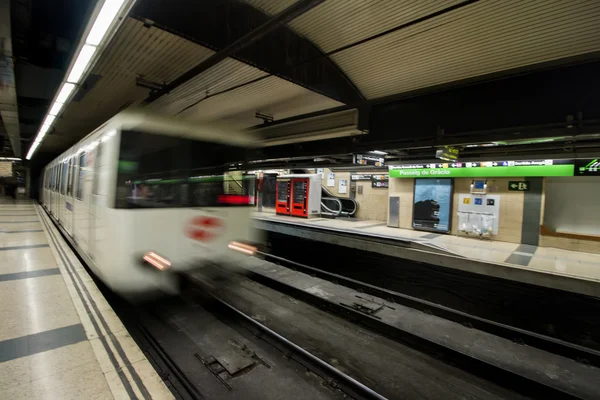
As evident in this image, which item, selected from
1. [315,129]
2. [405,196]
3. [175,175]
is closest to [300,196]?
[405,196]

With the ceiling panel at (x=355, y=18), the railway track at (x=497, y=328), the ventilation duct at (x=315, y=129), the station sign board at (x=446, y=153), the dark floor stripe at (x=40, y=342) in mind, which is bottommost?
the railway track at (x=497, y=328)

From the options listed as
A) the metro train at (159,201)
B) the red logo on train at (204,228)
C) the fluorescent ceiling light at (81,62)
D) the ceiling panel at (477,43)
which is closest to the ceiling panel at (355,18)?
the ceiling panel at (477,43)

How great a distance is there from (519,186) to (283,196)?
10246 millimetres

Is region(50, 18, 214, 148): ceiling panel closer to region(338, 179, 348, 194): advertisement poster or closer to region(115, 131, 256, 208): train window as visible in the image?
region(115, 131, 256, 208): train window

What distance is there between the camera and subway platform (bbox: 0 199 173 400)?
2002mm

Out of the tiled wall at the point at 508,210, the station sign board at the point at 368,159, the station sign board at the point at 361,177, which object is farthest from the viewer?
the station sign board at the point at 361,177

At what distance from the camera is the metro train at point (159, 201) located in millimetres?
3264

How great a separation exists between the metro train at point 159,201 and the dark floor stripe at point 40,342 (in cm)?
70

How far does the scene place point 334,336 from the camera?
4277mm

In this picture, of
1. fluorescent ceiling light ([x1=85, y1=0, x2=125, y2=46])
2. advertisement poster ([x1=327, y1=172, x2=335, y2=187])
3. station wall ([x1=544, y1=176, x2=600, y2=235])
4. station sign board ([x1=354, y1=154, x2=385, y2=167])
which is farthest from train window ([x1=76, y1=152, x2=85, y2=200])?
station wall ([x1=544, y1=176, x2=600, y2=235])

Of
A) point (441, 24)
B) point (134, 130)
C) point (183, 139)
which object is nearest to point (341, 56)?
point (441, 24)

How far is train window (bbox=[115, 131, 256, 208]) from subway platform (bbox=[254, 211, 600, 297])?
18.2ft

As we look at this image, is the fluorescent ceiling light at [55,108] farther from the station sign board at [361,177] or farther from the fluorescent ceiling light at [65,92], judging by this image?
the station sign board at [361,177]

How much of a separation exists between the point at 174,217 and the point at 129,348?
1.65m
